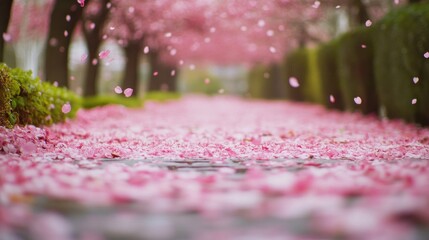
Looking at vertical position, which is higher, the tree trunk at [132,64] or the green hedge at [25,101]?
the tree trunk at [132,64]

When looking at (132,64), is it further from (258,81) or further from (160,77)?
(258,81)

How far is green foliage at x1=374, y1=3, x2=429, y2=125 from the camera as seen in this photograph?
10.4 m

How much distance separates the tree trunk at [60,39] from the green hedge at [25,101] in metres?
3.69

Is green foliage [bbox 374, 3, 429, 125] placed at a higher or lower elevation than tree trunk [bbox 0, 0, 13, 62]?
lower

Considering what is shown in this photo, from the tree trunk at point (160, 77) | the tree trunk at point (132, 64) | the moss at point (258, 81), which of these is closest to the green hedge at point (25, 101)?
the tree trunk at point (132, 64)

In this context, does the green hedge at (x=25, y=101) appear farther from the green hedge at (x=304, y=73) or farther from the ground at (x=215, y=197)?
the green hedge at (x=304, y=73)

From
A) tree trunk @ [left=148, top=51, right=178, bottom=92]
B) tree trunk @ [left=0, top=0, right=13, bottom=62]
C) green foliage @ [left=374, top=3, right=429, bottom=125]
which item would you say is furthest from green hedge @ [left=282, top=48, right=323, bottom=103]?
tree trunk @ [left=0, top=0, right=13, bottom=62]

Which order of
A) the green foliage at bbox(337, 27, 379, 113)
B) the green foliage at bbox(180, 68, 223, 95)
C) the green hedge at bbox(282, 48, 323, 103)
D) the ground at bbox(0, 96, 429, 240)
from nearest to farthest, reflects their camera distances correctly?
the ground at bbox(0, 96, 429, 240), the green foliage at bbox(337, 27, 379, 113), the green hedge at bbox(282, 48, 323, 103), the green foliage at bbox(180, 68, 223, 95)

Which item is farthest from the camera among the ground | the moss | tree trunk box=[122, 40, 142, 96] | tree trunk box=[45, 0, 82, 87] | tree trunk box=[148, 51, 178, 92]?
the moss

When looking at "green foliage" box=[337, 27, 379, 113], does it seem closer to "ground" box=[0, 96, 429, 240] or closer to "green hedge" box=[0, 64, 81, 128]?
"green hedge" box=[0, 64, 81, 128]

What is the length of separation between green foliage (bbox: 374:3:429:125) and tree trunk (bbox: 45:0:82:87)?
7.21 meters

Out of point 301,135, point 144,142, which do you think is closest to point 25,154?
point 144,142

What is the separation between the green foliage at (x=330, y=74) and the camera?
18109 mm

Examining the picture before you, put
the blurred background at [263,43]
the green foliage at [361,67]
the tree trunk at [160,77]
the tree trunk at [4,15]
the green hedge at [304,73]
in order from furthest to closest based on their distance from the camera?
1. the tree trunk at [160,77]
2. the green hedge at [304,73]
3. the green foliage at [361,67]
4. the blurred background at [263,43]
5. the tree trunk at [4,15]
